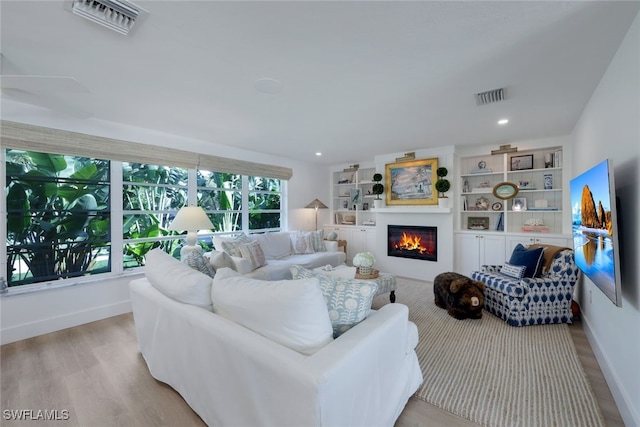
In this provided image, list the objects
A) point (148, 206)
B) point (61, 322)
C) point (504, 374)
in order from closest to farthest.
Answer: point (504, 374)
point (61, 322)
point (148, 206)

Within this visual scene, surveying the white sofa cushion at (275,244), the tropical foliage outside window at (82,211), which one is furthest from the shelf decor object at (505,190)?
the tropical foliage outside window at (82,211)

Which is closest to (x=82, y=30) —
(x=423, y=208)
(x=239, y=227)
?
(x=239, y=227)

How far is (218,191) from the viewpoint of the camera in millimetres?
4625

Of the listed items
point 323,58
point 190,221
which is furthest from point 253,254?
point 323,58

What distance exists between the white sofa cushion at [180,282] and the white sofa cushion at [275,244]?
94.8 inches

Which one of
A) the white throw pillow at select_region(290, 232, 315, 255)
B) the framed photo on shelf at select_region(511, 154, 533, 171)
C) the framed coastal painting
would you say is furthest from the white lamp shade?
the framed photo on shelf at select_region(511, 154, 533, 171)

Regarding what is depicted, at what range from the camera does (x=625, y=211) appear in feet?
5.56

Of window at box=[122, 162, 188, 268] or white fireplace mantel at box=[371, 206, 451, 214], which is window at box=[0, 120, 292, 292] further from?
white fireplace mantel at box=[371, 206, 451, 214]

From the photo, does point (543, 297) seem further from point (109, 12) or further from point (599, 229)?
point (109, 12)

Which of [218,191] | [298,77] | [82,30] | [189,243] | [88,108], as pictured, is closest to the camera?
[82,30]

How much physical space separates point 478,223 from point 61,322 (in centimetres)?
610

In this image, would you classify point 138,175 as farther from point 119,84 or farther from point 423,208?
point 423,208

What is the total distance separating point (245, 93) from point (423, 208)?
12.0 ft

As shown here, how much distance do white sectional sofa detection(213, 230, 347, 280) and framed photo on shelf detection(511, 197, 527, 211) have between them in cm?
299
